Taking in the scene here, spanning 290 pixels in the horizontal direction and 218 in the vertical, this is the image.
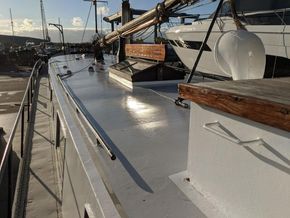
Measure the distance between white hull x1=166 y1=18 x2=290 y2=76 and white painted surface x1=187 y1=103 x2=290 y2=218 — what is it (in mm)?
3655

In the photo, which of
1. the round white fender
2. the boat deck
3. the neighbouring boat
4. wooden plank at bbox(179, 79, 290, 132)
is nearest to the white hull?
the neighbouring boat

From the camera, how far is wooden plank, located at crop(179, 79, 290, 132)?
1105mm

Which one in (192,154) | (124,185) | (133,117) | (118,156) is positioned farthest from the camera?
(133,117)

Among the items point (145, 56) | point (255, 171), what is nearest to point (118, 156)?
point (255, 171)

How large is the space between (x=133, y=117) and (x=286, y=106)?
2.41m

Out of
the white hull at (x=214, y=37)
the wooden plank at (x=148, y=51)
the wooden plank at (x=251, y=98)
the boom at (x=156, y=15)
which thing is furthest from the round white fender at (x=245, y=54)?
the wooden plank at (x=148, y=51)

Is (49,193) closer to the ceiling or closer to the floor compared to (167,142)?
closer to the floor

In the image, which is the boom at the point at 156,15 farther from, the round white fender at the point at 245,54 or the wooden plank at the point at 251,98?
the wooden plank at the point at 251,98

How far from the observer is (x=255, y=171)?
4.09 ft

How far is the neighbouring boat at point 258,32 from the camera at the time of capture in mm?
4855

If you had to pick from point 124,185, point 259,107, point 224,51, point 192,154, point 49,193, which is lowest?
point 49,193

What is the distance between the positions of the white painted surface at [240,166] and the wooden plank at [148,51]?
396 centimetres

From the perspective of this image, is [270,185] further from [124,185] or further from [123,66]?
[123,66]

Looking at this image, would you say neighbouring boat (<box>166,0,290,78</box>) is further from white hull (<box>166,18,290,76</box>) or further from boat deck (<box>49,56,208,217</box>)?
boat deck (<box>49,56,208,217</box>)
